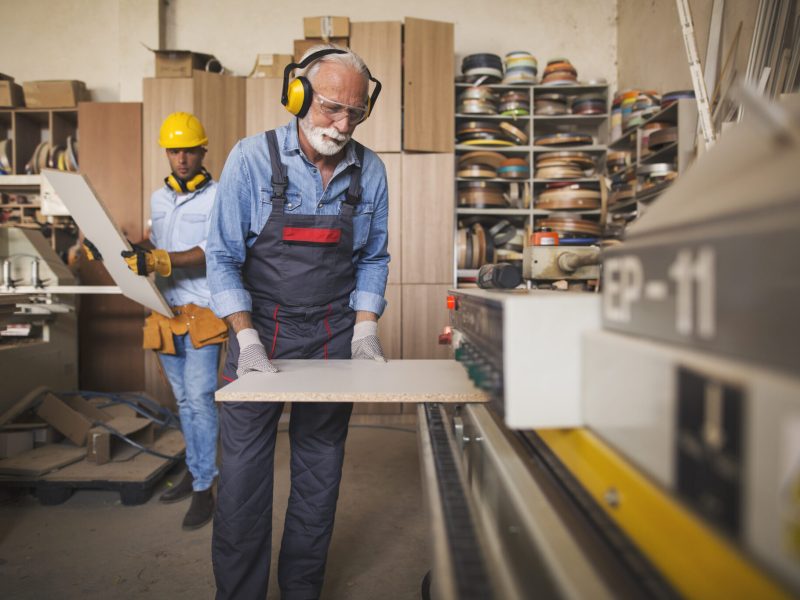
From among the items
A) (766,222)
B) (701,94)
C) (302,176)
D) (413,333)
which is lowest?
(413,333)

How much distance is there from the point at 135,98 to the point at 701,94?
13.2 ft

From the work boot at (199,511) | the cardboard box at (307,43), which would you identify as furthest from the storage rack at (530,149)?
the work boot at (199,511)

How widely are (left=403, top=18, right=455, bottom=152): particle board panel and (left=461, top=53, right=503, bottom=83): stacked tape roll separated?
8.3 inches

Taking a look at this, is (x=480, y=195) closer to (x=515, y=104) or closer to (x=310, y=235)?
(x=515, y=104)

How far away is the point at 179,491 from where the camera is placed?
7.92 ft

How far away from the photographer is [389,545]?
2.06m

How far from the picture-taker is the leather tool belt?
231 centimetres

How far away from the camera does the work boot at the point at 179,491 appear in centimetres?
238

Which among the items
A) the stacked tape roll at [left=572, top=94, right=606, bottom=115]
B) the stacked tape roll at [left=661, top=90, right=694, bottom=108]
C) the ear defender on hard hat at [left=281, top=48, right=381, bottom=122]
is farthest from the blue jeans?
the stacked tape roll at [left=572, top=94, right=606, bottom=115]

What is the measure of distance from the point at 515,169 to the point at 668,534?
3698mm

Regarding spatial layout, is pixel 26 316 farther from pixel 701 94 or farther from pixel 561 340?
pixel 701 94

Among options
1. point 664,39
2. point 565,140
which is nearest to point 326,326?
point 565,140

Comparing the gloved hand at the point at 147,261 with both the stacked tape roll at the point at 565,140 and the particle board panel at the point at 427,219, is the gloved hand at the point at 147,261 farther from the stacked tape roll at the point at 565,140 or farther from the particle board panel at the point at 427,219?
the stacked tape roll at the point at 565,140

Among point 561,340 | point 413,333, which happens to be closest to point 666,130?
point 413,333
